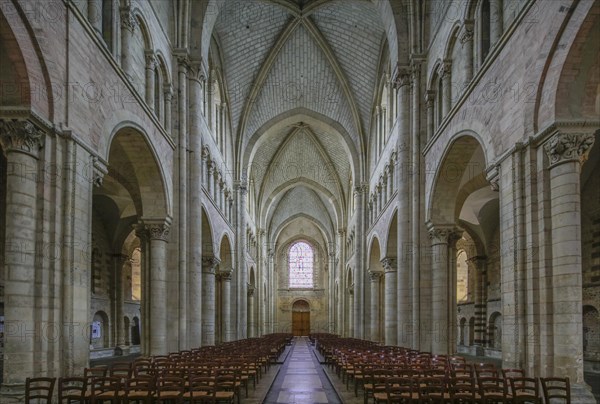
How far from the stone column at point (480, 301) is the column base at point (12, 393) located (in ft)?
81.5

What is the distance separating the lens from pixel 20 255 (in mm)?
11109

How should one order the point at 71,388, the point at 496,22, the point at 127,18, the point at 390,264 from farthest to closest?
the point at 390,264, the point at 127,18, the point at 496,22, the point at 71,388

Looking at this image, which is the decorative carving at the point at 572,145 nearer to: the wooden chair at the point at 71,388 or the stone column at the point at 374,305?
the wooden chair at the point at 71,388

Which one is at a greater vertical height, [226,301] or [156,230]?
[156,230]

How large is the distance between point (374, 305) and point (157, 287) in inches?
820

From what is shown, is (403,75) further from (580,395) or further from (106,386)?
(106,386)

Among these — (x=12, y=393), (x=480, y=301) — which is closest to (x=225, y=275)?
(x=480, y=301)

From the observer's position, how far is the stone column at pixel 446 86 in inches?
799

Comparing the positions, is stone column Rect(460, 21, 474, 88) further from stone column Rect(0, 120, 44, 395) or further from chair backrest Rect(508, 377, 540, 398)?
stone column Rect(0, 120, 44, 395)

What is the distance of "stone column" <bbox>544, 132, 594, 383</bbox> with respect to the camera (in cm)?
1117

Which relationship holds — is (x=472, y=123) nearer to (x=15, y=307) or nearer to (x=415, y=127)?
(x=415, y=127)

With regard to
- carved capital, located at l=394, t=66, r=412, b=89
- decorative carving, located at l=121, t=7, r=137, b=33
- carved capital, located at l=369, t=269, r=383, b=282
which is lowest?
carved capital, located at l=369, t=269, r=383, b=282

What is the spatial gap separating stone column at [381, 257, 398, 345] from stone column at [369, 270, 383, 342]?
7847mm

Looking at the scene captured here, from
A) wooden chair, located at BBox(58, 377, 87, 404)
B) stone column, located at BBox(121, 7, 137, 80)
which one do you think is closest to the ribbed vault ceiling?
stone column, located at BBox(121, 7, 137, 80)
